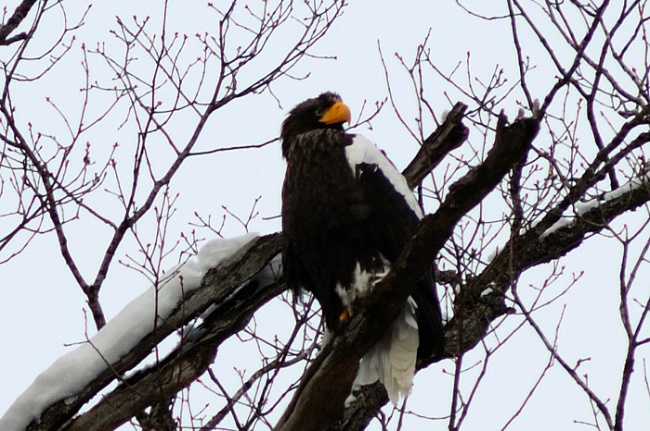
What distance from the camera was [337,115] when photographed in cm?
504

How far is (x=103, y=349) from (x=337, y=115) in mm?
1608

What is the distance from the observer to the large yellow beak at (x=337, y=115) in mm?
5035

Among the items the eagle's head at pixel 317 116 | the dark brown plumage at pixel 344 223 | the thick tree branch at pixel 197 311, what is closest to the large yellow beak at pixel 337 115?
the eagle's head at pixel 317 116

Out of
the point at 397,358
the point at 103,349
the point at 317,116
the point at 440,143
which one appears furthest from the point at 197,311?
the point at 440,143

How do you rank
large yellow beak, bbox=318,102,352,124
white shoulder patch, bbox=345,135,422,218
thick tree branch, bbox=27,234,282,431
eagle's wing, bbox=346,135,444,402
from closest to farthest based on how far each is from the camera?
eagle's wing, bbox=346,135,444,402, white shoulder patch, bbox=345,135,422,218, thick tree branch, bbox=27,234,282,431, large yellow beak, bbox=318,102,352,124

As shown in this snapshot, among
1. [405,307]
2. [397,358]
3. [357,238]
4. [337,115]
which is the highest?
[337,115]

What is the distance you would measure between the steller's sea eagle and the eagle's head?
16.3 inches

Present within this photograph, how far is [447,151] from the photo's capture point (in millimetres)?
4699

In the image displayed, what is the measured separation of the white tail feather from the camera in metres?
4.25

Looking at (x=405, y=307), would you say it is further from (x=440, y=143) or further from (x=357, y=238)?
(x=440, y=143)

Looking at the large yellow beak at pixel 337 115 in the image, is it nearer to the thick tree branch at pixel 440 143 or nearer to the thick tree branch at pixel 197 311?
the thick tree branch at pixel 440 143

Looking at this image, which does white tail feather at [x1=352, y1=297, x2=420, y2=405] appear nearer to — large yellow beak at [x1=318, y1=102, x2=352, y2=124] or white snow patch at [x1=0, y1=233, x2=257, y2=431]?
white snow patch at [x1=0, y1=233, x2=257, y2=431]

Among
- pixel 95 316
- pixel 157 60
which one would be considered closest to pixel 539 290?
pixel 95 316

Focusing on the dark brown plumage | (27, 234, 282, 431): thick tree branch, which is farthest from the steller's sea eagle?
(27, 234, 282, 431): thick tree branch
